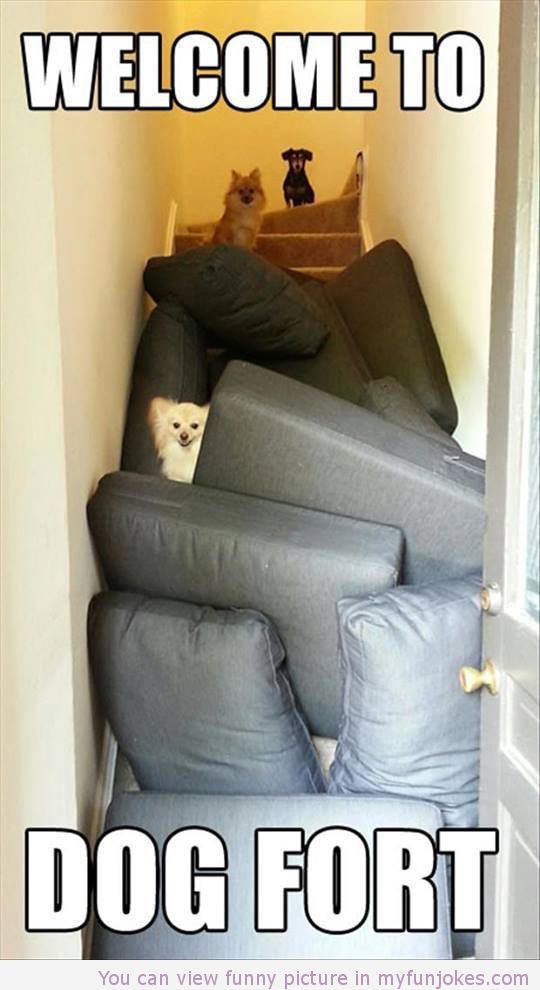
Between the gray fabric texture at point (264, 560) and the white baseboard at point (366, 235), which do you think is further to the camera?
the white baseboard at point (366, 235)

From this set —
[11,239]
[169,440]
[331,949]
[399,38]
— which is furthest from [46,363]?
[399,38]

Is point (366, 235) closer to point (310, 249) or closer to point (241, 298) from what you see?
point (310, 249)

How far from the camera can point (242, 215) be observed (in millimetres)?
3912

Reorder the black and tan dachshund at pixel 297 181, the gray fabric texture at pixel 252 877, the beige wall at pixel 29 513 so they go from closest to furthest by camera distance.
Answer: the beige wall at pixel 29 513 < the gray fabric texture at pixel 252 877 < the black and tan dachshund at pixel 297 181

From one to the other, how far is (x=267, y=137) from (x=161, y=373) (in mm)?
3276

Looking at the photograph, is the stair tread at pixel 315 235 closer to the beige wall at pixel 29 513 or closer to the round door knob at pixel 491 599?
the beige wall at pixel 29 513

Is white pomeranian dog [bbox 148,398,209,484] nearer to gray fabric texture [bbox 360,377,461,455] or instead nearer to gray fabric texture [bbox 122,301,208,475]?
gray fabric texture [bbox 122,301,208,475]

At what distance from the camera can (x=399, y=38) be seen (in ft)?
7.83

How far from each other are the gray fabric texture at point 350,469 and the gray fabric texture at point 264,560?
7cm

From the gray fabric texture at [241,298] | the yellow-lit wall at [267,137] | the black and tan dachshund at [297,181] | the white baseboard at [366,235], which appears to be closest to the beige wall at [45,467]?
the gray fabric texture at [241,298]

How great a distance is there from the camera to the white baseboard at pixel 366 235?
388 cm

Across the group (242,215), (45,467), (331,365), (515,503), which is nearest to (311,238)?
(242,215)

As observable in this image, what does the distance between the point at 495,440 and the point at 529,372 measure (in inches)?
5.1

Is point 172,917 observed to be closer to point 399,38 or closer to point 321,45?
point 321,45
